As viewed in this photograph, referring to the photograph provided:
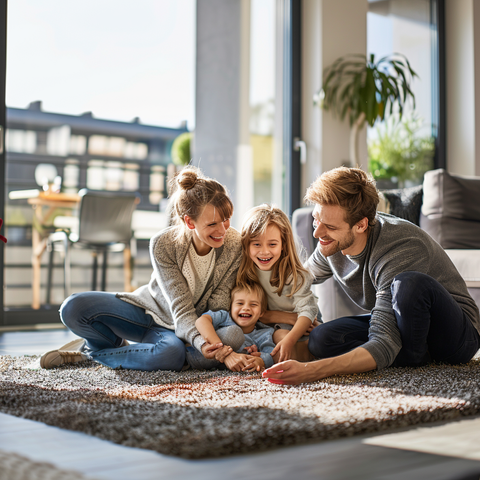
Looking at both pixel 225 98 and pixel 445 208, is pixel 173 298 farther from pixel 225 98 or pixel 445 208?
pixel 225 98

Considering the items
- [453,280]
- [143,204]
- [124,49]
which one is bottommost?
[453,280]

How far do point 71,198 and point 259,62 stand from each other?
1.60 meters

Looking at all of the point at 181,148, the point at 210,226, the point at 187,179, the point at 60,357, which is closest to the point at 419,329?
the point at 210,226

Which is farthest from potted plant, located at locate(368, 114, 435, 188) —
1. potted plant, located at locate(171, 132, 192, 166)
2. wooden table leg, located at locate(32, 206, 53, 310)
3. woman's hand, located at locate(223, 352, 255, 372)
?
woman's hand, located at locate(223, 352, 255, 372)

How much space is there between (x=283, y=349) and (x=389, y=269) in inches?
15.1

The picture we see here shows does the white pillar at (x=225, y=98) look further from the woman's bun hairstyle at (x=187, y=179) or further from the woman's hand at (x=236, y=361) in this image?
the woman's hand at (x=236, y=361)

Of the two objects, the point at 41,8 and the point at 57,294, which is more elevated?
the point at 41,8

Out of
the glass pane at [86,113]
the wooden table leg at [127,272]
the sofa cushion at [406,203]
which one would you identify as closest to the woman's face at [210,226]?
the sofa cushion at [406,203]

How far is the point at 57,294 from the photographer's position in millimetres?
3611

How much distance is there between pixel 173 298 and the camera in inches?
68.7

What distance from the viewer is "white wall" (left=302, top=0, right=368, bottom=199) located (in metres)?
3.88

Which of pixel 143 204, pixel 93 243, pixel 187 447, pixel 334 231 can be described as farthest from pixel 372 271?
pixel 143 204

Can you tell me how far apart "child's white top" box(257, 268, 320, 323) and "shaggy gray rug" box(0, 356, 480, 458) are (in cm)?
32

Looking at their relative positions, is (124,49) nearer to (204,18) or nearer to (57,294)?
(204,18)
